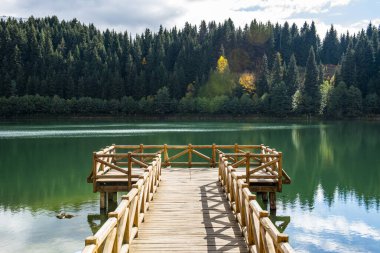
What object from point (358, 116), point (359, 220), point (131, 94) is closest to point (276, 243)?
point (359, 220)

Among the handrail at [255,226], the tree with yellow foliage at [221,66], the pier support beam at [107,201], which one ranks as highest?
the tree with yellow foliage at [221,66]

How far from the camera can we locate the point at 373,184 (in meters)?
29.8

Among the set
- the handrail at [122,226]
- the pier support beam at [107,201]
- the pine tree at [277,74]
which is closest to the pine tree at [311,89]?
the pine tree at [277,74]

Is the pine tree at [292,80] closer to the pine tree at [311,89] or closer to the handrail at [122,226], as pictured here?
the pine tree at [311,89]

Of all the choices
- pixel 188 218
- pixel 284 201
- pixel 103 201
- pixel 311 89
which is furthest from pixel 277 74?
pixel 188 218

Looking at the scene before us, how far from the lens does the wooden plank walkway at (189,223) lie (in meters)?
10.7

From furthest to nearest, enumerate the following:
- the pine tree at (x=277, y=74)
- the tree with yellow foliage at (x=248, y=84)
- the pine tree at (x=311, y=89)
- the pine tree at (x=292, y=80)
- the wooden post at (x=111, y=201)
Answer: the tree with yellow foliage at (x=248, y=84)
the pine tree at (x=277, y=74)
the pine tree at (x=292, y=80)
the pine tree at (x=311, y=89)
the wooden post at (x=111, y=201)

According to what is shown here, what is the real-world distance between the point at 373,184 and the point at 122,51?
523 ft

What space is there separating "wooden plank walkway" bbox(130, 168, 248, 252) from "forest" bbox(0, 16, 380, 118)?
100613 mm

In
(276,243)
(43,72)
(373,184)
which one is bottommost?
(373,184)

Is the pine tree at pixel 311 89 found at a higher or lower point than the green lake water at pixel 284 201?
higher

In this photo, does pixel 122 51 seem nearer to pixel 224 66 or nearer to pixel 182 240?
pixel 224 66

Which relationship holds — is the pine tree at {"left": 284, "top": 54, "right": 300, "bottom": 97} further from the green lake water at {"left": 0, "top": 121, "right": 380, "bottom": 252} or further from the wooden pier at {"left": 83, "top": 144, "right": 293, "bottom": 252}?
the wooden pier at {"left": 83, "top": 144, "right": 293, "bottom": 252}

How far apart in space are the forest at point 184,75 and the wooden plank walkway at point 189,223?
330ft
